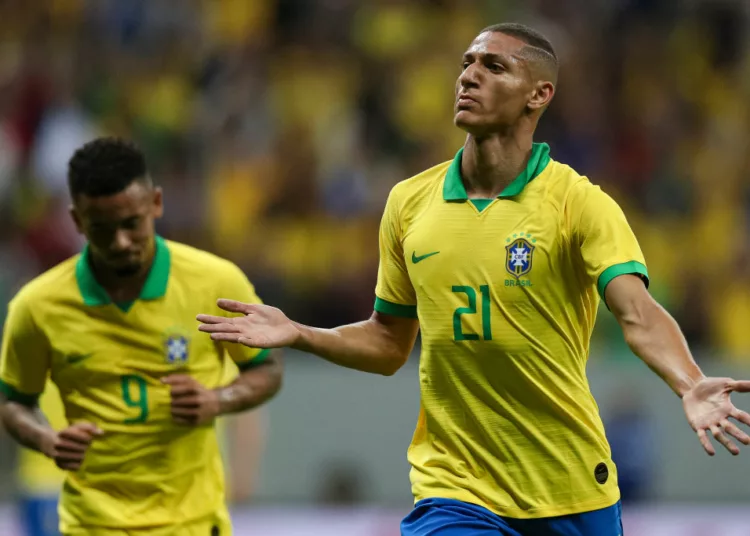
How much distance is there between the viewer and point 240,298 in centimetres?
596

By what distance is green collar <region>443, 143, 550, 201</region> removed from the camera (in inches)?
199

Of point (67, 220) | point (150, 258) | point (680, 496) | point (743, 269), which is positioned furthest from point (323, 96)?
point (150, 258)

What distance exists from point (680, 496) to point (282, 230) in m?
4.17

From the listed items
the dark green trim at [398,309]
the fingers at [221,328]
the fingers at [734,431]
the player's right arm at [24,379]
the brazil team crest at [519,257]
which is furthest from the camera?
the player's right arm at [24,379]

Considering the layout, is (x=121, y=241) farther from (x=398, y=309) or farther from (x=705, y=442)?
(x=705, y=442)

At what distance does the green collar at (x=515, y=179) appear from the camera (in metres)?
5.05

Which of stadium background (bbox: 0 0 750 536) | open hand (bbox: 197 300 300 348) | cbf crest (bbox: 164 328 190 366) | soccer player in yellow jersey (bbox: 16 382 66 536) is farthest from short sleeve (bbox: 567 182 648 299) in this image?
stadium background (bbox: 0 0 750 536)

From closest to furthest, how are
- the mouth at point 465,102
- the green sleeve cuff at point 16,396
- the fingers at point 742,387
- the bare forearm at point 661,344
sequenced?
the fingers at point 742,387 → the bare forearm at point 661,344 → the mouth at point 465,102 → the green sleeve cuff at point 16,396

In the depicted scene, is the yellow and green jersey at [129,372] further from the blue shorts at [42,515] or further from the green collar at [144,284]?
the blue shorts at [42,515]

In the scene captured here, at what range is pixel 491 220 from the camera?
5.02 meters

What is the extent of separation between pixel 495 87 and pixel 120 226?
172 centimetres

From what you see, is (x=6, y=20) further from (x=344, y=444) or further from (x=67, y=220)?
(x=344, y=444)

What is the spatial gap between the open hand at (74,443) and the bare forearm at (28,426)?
0.54 ft

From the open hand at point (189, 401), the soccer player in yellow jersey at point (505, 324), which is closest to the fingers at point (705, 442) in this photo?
the soccer player in yellow jersey at point (505, 324)
